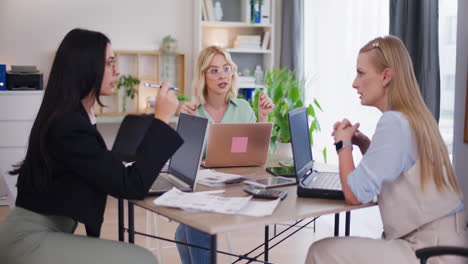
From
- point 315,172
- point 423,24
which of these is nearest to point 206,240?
point 315,172

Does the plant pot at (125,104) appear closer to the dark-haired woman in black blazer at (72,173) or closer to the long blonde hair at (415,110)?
the dark-haired woman in black blazer at (72,173)

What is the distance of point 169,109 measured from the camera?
2.06 m

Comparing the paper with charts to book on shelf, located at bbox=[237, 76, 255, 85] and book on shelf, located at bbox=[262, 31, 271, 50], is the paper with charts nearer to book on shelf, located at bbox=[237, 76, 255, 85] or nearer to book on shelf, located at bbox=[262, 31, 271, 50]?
book on shelf, located at bbox=[237, 76, 255, 85]

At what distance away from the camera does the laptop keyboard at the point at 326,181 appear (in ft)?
7.22

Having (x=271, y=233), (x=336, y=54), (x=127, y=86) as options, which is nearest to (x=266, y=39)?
(x=336, y=54)

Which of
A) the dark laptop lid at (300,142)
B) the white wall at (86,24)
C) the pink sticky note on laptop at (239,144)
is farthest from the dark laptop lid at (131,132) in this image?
the dark laptop lid at (300,142)

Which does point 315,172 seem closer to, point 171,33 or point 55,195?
point 55,195

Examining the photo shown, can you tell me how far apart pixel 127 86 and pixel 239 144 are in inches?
130

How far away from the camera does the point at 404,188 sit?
1908 mm

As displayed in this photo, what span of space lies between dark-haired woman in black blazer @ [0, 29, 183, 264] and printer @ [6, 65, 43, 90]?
3500 mm

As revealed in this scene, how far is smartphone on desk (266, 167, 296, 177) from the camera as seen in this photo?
2514 millimetres

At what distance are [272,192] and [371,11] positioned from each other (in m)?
2.81

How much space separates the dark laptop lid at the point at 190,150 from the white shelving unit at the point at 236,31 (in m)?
3.32

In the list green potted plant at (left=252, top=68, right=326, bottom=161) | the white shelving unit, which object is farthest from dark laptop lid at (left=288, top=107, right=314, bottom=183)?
the white shelving unit
